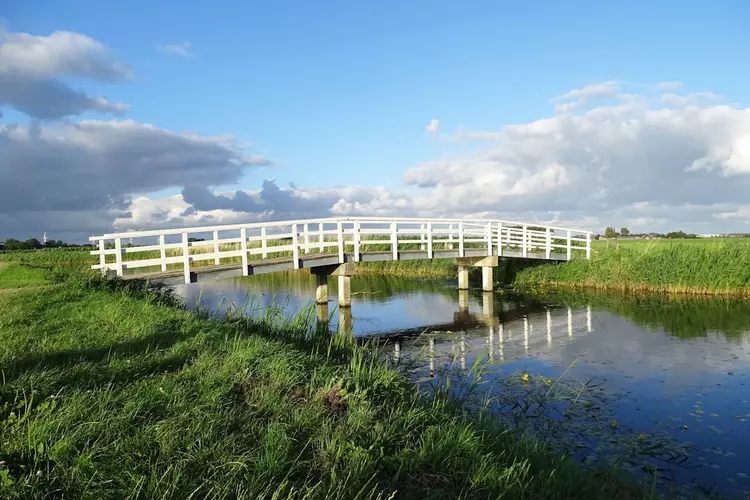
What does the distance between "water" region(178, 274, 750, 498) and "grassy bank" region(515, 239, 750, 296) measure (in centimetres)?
184

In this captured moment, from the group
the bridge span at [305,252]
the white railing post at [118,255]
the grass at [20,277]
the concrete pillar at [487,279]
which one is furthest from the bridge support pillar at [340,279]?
the grass at [20,277]

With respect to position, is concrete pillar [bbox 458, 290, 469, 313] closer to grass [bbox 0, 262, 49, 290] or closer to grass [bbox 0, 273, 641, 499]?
grass [bbox 0, 273, 641, 499]

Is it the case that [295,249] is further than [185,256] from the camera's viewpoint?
Yes

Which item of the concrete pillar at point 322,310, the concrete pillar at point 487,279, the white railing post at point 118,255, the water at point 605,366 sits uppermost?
the white railing post at point 118,255

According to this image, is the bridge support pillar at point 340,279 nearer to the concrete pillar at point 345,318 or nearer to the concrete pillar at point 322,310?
the concrete pillar at point 322,310

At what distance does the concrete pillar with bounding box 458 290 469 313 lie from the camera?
19.5 metres

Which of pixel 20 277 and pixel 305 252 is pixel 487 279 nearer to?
pixel 305 252

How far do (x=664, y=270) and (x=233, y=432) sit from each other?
868 inches

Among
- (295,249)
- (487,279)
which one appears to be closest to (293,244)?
(295,249)

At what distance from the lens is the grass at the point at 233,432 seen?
3734 mm

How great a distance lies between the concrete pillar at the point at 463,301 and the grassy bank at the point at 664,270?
13.4 ft

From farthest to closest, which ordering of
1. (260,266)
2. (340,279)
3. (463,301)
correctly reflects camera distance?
(463,301)
(340,279)
(260,266)

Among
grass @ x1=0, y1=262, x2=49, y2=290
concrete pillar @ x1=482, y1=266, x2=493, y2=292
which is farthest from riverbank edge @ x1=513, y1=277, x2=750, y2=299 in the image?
grass @ x1=0, y1=262, x2=49, y2=290

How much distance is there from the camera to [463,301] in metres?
21.4
